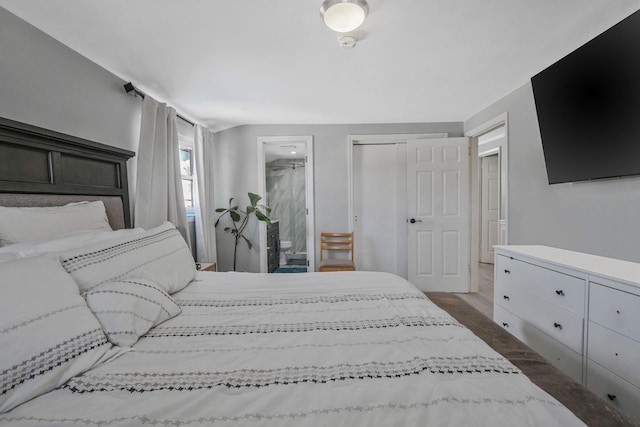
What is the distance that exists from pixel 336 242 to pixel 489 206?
3.47 m

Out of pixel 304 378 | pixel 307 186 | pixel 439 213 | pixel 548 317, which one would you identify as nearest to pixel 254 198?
pixel 307 186

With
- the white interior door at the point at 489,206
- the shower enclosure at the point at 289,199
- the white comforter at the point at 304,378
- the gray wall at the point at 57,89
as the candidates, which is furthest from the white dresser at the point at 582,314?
the shower enclosure at the point at 289,199

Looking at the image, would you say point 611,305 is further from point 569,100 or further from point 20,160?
point 20,160

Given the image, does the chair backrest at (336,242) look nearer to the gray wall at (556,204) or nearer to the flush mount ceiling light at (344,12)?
the gray wall at (556,204)

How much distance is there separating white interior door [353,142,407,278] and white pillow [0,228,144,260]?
2870mm

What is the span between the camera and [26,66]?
1424mm

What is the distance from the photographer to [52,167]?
1.46 meters

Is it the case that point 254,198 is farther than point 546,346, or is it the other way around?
point 254,198

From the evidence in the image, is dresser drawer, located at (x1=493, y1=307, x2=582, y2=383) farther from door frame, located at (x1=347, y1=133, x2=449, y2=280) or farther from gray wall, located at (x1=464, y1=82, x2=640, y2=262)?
door frame, located at (x1=347, y1=133, x2=449, y2=280)

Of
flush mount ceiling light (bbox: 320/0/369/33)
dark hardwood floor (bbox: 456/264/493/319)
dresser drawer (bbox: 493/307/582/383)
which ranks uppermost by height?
flush mount ceiling light (bbox: 320/0/369/33)

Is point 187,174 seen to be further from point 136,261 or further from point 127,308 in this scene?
point 127,308

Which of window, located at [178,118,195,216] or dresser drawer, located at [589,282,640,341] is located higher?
window, located at [178,118,195,216]

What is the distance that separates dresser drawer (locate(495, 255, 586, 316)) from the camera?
142 cm

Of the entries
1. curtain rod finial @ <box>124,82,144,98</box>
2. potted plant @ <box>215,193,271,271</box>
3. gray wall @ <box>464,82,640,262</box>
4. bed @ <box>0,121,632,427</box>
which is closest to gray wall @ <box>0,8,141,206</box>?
curtain rod finial @ <box>124,82,144,98</box>
